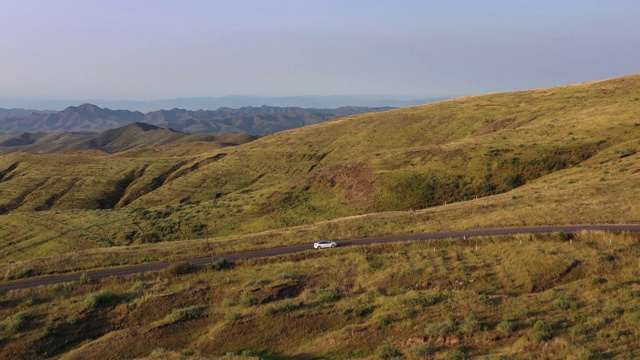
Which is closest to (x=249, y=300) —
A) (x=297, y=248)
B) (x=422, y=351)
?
(x=422, y=351)

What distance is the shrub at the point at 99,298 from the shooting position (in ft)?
87.0

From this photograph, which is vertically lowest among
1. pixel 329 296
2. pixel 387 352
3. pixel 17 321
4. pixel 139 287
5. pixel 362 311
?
pixel 139 287

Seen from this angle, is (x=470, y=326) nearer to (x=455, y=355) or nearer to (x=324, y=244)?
(x=455, y=355)

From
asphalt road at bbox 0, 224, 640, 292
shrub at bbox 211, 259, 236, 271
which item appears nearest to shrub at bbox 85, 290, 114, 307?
shrub at bbox 211, 259, 236, 271

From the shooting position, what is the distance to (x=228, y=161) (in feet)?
370

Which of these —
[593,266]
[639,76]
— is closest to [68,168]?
[593,266]

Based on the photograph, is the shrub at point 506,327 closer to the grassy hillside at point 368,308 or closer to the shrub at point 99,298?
the grassy hillside at point 368,308

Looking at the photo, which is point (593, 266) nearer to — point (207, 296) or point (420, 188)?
point (207, 296)

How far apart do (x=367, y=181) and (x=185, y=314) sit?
165 feet

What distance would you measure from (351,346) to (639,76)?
456 feet

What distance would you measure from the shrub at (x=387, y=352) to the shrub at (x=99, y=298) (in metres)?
18.1

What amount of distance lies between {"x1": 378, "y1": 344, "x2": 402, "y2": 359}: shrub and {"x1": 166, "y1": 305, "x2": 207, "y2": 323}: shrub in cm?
1135

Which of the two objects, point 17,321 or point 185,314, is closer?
point 185,314

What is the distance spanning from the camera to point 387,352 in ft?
55.7
